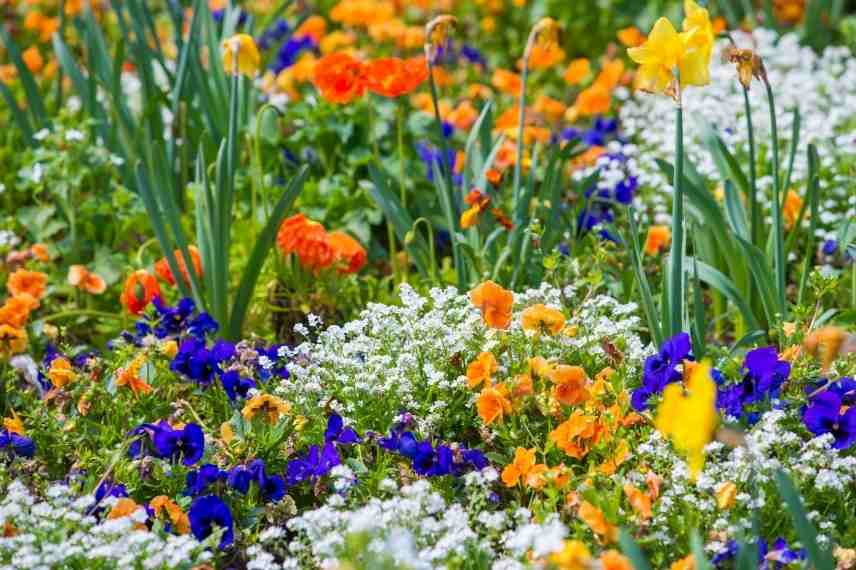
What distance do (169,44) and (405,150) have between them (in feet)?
7.41

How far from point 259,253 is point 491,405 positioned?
3.00 feet

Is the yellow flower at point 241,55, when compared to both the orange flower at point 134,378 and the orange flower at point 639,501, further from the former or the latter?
the orange flower at point 639,501

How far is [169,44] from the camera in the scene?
19.0ft

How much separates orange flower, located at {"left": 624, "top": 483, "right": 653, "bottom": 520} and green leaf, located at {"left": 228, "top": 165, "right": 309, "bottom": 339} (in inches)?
48.4

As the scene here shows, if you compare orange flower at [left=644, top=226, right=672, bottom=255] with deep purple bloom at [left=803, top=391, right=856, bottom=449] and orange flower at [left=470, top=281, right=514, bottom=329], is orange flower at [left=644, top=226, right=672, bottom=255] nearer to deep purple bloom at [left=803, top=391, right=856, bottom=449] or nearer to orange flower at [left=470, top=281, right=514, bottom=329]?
orange flower at [left=470, top=281, right=514, bottom=329]

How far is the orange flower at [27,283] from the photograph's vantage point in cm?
311

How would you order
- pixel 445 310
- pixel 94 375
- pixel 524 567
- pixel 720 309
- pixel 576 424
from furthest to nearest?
pixel 720 309 → pixel 445 310 → pixel 94 375 → pixel 576 424 → pixel 524 567

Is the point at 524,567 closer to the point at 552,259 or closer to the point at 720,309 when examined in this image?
the point at 552,259

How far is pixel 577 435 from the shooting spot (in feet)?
7.53

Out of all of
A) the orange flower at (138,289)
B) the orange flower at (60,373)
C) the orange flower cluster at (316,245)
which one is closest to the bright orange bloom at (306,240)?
the orange flower cluster at (316,245)

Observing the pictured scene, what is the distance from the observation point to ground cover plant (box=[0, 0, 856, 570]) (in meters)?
2.11

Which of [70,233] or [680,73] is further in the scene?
[70,233]

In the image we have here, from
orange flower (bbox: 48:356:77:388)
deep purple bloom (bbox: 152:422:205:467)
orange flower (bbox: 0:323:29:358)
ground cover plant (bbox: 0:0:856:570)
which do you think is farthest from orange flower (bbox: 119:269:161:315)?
deep purple bloom (bbox: 152:422:205:467)

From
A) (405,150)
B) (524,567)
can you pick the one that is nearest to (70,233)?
(405,150)
